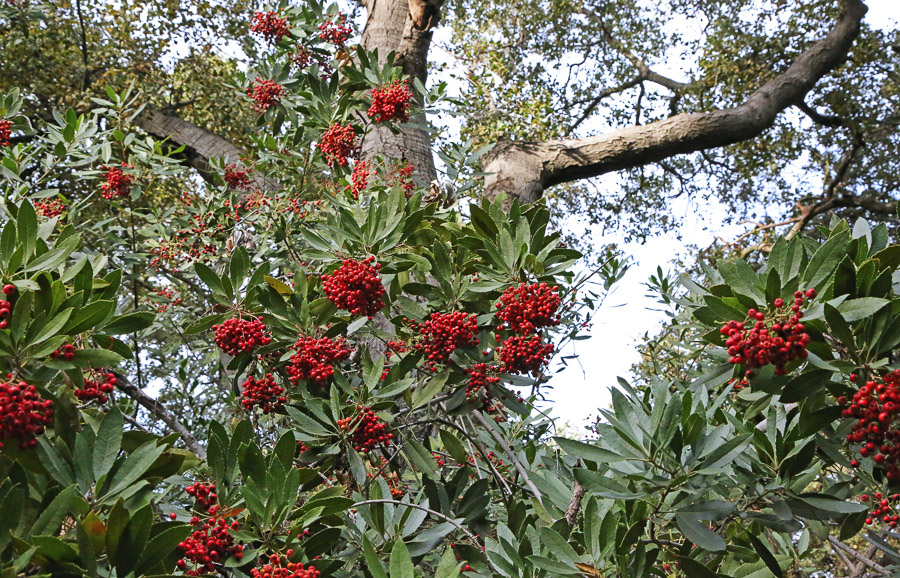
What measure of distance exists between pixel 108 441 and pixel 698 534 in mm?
1462

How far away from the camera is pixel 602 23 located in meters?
10.1

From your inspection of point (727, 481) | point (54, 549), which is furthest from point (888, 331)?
point (54, 549)

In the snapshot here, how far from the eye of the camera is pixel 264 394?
235 centimetres

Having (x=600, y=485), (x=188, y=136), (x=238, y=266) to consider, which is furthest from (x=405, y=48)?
(x=600, y=485)

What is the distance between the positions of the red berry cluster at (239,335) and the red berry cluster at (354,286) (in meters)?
0.29

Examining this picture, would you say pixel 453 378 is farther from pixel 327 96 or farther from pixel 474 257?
pixel 327 96

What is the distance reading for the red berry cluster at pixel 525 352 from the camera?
2.25 m

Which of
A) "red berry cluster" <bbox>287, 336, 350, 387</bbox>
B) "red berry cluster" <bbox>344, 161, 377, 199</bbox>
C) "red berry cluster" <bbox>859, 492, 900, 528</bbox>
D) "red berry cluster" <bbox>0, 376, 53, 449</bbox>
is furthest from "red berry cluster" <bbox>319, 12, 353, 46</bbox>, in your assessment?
"red berry cluster" <bbox>859, 492, 900, 528</bbox>

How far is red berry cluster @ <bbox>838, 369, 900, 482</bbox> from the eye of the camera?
1.60m

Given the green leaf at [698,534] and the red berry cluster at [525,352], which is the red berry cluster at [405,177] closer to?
the red berry cluster at [525,352]

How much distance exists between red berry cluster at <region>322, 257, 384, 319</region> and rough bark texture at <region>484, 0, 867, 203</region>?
2368 millimetres

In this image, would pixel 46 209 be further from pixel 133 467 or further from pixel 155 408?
pixel 133 467

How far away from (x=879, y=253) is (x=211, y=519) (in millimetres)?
1885

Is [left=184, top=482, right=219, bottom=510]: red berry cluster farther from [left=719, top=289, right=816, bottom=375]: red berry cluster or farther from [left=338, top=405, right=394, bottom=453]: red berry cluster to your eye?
[left=719, top=289, right=816, bottom=375]: red berry cluster
